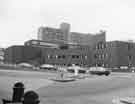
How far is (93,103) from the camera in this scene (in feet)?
37.7

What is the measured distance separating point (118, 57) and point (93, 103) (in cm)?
5042

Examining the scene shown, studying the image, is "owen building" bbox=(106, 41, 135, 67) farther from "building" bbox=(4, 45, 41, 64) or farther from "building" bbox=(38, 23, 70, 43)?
"building" bbox=(38, 23, 70, 43)

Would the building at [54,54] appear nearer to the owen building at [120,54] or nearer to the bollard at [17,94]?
the owen building at [120,54]

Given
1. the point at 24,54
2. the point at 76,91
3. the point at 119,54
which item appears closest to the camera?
the point at 76,91

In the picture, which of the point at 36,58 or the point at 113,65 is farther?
the point at 36,58

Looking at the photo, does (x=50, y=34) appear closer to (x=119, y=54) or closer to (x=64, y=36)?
(x=64, y=36)

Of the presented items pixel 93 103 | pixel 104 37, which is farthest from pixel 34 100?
pixel 104 37

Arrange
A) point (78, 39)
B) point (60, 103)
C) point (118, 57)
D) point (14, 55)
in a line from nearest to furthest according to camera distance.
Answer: point (60, 103) → point (118, 57) → point (14, 55) → point (78, 39)

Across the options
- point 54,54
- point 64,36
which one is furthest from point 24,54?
point 64,36

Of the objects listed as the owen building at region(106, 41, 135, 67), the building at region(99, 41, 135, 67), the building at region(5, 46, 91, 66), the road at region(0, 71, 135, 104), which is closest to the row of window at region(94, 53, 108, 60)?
the building at region(99, 41, 135, 67)

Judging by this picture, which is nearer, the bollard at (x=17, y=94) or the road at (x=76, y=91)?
the bollard at (x=17, y=94)

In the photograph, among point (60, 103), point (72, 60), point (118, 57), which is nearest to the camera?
point (60, 103)

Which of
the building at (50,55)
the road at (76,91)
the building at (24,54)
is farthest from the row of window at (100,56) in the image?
the road at (76,91)

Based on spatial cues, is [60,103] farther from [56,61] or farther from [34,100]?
[56,61]
